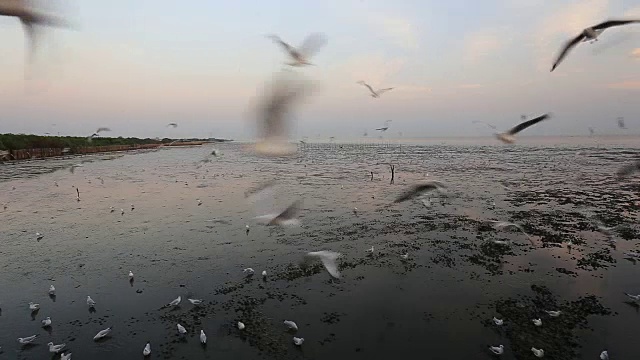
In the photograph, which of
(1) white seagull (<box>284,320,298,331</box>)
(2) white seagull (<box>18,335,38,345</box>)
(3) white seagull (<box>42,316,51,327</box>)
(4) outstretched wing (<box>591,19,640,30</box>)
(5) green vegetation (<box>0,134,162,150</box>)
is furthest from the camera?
(5) green vegetation (<box>0,134,162,150</box>)

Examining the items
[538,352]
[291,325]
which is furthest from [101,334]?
[538,352]

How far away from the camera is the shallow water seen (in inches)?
319

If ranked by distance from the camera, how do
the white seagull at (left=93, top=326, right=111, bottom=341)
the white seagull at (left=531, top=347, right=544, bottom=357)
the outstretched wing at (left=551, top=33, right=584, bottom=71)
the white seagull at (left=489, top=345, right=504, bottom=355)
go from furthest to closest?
the white seagull at (left=93, top=326, right=111, bottom=341)
the white seagull at (left=489, top=345, right=504, bottom=355)
the white seagull at (left=531, top=347, right=544, bottom=357)
the outstretched wing at (left=551, top=33, right=584, bottom=71)

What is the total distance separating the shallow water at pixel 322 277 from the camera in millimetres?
8102

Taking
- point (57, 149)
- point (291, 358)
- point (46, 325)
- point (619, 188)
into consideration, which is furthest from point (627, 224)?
point (57, 149)

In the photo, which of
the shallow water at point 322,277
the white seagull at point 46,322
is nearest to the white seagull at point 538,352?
the shallow water at point 322,277

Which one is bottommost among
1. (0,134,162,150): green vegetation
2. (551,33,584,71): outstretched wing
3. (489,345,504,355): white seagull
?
(489,345,504,355): white seagull

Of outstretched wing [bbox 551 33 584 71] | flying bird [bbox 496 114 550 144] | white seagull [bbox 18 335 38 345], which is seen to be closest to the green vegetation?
white seagull [bbox 18 335 38 345]

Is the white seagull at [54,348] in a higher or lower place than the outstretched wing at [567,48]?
lower

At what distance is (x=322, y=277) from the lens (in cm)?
1130

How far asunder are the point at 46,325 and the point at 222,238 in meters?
7.19

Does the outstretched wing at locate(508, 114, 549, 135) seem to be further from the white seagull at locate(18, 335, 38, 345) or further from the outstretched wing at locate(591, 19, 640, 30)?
the white seagull at locate(18, 335, 38, 345)

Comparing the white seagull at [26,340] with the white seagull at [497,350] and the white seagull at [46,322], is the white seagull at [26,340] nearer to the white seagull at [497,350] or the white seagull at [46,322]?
the white seagull at [46,322]

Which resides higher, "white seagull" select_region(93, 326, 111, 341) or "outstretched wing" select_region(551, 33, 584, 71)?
"outstretched wing" select_region(551, 33, 584, 71)
